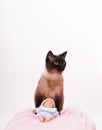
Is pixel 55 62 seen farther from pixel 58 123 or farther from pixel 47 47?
pixel 58 123

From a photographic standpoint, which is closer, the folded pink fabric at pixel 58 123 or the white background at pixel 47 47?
the folded pink fabric at pixel 58 123

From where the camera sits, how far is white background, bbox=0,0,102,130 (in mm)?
1790

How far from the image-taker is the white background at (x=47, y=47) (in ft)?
5.87

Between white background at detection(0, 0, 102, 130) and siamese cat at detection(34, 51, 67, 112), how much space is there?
4 cm

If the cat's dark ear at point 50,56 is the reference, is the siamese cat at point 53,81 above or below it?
below

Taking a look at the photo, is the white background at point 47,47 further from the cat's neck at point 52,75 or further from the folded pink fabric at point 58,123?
the folded pink fabric at point 58,123

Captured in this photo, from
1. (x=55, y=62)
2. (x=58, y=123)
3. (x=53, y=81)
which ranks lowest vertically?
(x=58, y=123)

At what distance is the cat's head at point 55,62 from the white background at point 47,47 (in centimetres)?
4

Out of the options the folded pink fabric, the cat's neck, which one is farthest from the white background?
the folded pink fabric

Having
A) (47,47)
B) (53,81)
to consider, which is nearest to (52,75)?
(53,81)

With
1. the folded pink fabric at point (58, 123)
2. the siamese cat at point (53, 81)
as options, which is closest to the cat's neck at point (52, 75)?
the siamese cat at point (53, 81)

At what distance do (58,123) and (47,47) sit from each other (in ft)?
1.80

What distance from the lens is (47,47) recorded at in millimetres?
1821
